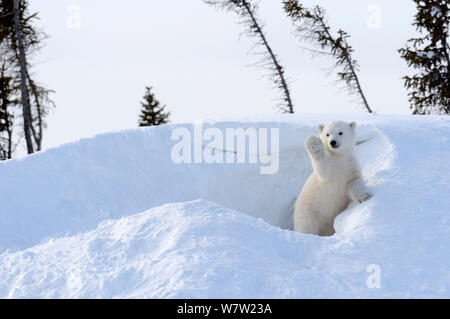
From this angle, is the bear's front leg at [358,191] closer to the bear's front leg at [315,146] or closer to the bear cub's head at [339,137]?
the bear cub's head at [339,137]

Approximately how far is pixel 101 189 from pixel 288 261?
12.6 feet

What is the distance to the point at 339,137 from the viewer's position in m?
6.81

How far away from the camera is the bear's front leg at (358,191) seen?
660 cm

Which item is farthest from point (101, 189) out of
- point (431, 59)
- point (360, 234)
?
point (431, 59)

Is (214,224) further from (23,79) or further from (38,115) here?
(38,115)

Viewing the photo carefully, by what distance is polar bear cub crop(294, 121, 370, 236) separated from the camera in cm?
669

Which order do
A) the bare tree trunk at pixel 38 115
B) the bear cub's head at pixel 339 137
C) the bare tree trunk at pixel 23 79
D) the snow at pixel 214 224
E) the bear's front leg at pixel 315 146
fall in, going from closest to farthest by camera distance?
the snow at pixel 214 224
the bear's front leg at pixel 315 146
the bear cub's head at pixel 339 137
the bare tree trunk at pixel 23 79
the bare tree trunk at pixel 38 115

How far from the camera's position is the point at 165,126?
9.45 metres

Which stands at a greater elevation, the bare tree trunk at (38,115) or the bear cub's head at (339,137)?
the bare tree trunk at (38,115)

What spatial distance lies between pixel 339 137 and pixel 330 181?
1.82 feet

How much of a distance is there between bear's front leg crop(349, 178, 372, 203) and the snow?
0.12 m

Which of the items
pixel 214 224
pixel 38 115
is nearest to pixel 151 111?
pixel 38 115

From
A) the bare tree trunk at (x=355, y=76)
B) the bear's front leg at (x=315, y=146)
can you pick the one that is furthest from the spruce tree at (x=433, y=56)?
the bear's front leg at (x=315, y=146)
